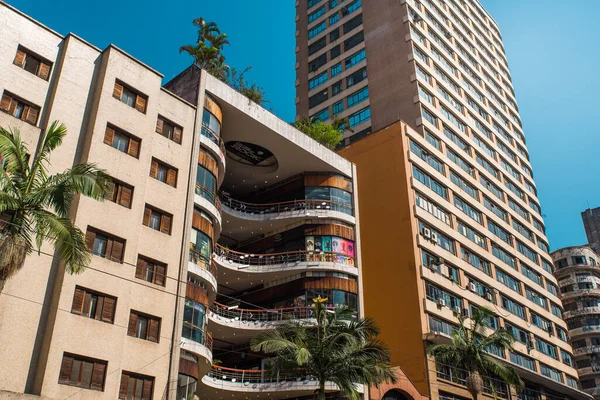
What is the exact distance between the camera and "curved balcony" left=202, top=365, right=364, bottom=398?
126 ft

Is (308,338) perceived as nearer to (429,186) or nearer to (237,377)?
(237,377)

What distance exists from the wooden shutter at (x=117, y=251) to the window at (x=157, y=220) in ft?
7.27

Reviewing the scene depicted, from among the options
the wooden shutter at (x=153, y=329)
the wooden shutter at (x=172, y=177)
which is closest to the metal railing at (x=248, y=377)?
the wooden shutter at (x=153, y=329)

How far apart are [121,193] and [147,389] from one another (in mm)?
9832

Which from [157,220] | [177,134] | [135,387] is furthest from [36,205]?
[177,134]

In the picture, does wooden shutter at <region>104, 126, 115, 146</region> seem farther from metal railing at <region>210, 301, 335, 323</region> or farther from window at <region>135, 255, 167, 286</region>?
metal railing at <region>210, 301, 335, 323</region>

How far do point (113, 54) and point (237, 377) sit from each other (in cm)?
2093

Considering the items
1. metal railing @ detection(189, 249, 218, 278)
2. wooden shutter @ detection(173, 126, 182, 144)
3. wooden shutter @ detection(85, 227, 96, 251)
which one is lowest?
wooden shutter @ detection(85, 227, 96, 251)

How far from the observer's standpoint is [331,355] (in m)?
30.2

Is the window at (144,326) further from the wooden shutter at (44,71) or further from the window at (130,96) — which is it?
the wooden shutter at (44,71)

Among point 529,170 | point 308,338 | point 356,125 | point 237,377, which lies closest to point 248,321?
point 237,377

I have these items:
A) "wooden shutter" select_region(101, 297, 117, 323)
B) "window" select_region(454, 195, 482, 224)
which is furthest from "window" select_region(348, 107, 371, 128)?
"wooden shutter" select_region(101, 297, 117, 323)

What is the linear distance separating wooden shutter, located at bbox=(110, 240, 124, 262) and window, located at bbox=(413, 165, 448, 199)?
96.0 feet

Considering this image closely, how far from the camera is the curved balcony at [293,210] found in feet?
153
